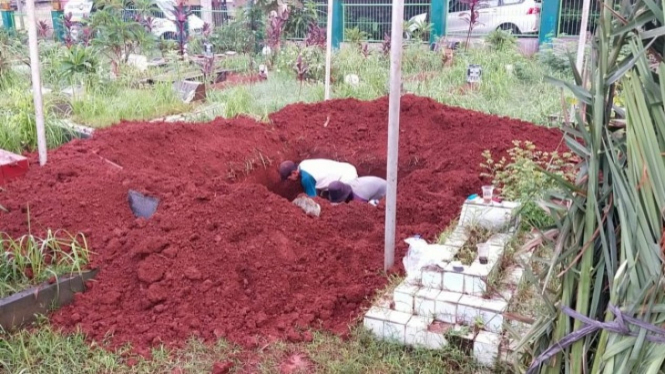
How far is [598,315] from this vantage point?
1591mm

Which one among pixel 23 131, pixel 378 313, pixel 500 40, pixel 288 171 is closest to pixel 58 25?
pixel 500 40

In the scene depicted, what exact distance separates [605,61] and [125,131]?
4414mm

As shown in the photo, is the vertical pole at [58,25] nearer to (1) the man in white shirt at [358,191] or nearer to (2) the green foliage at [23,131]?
(2) the green foliage at [23,131]

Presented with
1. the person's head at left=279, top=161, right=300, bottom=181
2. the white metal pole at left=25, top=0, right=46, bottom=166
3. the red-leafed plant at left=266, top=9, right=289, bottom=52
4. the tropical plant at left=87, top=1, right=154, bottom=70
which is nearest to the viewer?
the white metal pole at left=25, top=0, right=46, bottom=166

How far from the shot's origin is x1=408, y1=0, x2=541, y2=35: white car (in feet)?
48.8

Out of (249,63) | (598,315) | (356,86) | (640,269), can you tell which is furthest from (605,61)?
(249,63)

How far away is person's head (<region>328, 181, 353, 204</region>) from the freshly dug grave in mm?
422

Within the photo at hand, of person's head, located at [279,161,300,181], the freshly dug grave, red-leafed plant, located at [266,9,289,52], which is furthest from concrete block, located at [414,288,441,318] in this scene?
red-leafed plant, located at [266,9,289,52]

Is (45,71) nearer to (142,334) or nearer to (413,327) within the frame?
(142,334)

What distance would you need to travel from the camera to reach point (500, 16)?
49.6ft

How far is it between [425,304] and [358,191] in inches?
74.6

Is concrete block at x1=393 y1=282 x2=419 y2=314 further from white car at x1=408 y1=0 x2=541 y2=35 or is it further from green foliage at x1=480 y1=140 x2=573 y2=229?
white car at x1=408 y1=0 x2=541 y2=35

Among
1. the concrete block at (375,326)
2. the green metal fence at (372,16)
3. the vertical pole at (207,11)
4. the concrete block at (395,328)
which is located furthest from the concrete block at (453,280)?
the vertical pole at (207,11)

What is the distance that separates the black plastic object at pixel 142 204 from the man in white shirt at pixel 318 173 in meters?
1.44
